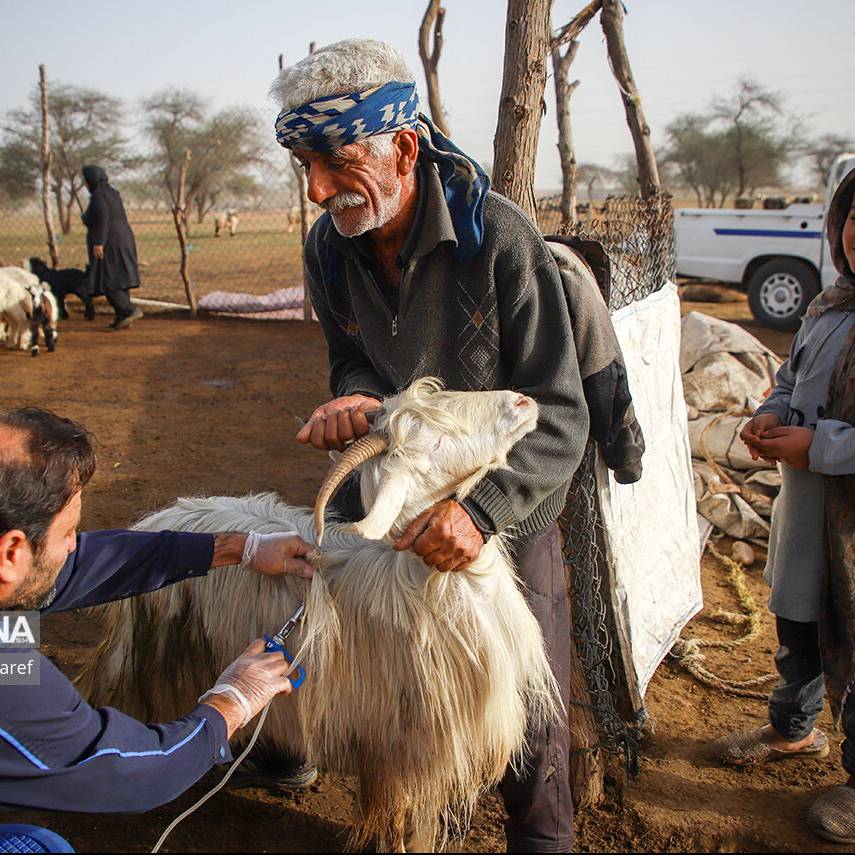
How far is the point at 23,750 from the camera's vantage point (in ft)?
5.38

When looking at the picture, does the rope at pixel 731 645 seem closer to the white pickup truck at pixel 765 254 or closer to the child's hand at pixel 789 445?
the child's hand at pixel 789 445

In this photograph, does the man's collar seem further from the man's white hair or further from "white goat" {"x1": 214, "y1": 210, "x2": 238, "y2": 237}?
"white goat" {"x1": 214, "y1": 210, "x2": 238, "y2": 237}

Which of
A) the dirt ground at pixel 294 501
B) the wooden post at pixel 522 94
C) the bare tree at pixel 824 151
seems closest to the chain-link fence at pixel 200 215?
the dirt ground at pixel 294 501

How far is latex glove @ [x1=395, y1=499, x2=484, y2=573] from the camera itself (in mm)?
1943

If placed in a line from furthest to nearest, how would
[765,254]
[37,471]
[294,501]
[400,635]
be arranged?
[765,254] < [294,501] < [400,635] < [37,471]

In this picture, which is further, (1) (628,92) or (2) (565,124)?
(2) (565,124)

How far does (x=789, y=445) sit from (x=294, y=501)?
11.7ft

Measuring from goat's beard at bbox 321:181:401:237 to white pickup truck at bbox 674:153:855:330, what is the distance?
944cm

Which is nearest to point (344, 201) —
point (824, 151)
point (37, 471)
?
point (37, 471)

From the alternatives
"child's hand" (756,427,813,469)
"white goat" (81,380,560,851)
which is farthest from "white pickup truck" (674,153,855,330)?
"white goat" (81,380,560,851)

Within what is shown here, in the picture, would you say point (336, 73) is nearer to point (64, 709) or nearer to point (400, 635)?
point (400, 635)

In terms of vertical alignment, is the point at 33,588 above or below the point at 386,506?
below

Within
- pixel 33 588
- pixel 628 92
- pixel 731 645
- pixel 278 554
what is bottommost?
pixel 731 645

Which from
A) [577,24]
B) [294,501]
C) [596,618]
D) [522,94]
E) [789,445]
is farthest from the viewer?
[577,24]
